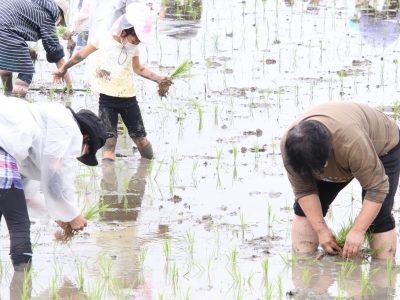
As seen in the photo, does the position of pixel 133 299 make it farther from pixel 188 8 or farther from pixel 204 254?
pixel 188 8

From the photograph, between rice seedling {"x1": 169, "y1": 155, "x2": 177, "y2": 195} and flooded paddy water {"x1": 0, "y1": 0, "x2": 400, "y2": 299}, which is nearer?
flooded paddy water {"x1": 0, "y1": 0, "x2": 400, "y2": 299}

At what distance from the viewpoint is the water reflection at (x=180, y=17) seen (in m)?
10.9

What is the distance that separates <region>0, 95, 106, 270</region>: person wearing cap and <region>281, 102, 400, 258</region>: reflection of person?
90 cm

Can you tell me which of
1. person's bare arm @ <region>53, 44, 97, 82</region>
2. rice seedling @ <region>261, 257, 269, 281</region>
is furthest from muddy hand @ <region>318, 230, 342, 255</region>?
person's bare arm @ <region>53, 44, 97, 82</region>

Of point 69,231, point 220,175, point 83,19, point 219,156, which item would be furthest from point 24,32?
point 69,231

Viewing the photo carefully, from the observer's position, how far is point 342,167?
496 cm

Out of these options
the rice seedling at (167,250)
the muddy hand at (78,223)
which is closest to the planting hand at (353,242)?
the rice seedling at (167,250)

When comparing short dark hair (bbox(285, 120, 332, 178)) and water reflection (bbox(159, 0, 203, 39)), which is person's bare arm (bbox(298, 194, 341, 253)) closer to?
short dark hair (bbox(285, 120, 332, 178))

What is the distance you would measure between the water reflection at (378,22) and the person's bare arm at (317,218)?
5.61 metres

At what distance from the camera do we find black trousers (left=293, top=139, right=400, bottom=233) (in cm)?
518

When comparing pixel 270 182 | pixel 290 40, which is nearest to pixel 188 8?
pixel 290 40

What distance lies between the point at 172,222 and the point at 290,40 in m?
5.00

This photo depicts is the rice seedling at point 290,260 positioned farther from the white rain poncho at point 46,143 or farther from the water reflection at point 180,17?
the water reflection at point 180,17

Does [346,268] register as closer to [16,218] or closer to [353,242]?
[353,242]
